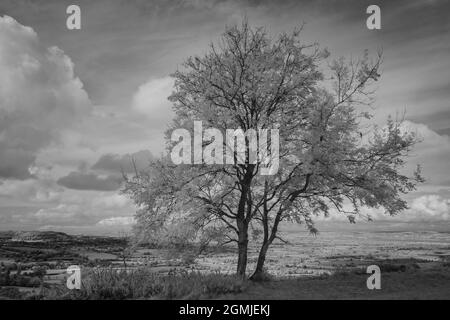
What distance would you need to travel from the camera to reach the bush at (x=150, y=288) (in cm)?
1379

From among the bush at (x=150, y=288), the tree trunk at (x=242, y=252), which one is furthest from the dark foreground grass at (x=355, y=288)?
the tree trunk at (x=242, y=252)

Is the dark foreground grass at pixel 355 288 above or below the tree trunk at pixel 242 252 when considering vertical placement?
below

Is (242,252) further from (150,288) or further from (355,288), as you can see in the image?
(150,288)

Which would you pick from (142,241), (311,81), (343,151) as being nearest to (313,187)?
(343,151)

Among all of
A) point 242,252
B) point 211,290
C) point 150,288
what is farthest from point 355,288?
point 150,288

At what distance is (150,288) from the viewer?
14445 millimetres

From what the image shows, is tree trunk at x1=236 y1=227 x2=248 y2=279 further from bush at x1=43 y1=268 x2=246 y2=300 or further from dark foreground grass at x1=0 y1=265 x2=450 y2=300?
bush at x1=43 y1=268 x2=246 y2=300

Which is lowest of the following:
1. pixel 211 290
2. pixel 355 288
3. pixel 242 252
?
pixel 355 288

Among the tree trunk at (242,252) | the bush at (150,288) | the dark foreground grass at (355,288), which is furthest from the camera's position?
the tree trunk at (242,252)

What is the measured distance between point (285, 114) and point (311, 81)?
1.83m

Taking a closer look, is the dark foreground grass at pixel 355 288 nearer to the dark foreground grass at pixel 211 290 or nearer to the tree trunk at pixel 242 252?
the dark foreground grass at pixel 211 290

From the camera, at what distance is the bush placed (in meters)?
13.8

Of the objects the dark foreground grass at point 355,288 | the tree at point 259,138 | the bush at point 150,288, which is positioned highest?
the tree at point 259,138

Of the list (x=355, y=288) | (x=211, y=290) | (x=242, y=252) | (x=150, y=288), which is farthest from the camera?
(x=242, y=252)
